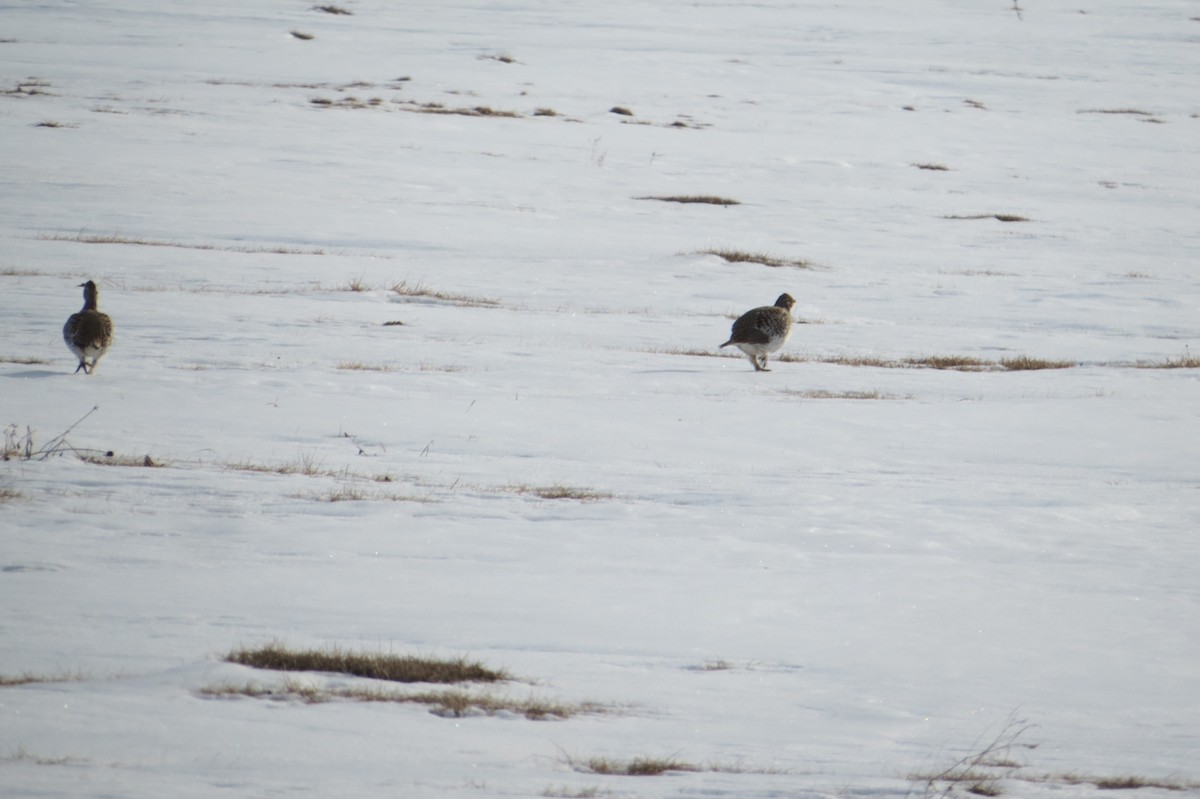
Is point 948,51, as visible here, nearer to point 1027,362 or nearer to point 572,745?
point 1027,362

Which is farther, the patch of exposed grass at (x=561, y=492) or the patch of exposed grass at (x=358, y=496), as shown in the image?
the patch of exposed grass at (x=561, y=492)

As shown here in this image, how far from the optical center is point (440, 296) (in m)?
19.1

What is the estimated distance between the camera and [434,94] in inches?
1747

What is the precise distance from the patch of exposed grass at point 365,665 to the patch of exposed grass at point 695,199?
25120 millimetres

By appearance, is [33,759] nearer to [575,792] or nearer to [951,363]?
[575,792]

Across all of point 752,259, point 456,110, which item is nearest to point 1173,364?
point 752,259

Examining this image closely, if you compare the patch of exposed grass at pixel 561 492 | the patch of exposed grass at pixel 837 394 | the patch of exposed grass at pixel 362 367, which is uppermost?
the patch of exposed grass at pixel 362 367

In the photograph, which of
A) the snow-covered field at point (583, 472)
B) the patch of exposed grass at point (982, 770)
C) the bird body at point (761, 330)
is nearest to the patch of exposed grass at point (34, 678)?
the snow-covered field at point (583, 472)

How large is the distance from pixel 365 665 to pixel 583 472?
15.4 feet

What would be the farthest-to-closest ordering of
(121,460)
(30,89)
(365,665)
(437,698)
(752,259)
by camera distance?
(30,89) < (752,259) < (121,460) < (365,665) < (437,698)

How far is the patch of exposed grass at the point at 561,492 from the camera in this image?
9.83 metres

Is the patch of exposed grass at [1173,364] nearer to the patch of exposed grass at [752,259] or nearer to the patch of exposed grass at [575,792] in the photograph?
the patch of exposed grass at [752,259]

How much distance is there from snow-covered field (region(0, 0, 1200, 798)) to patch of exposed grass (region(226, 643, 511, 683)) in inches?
6.6

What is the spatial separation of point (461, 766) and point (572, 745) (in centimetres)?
55
